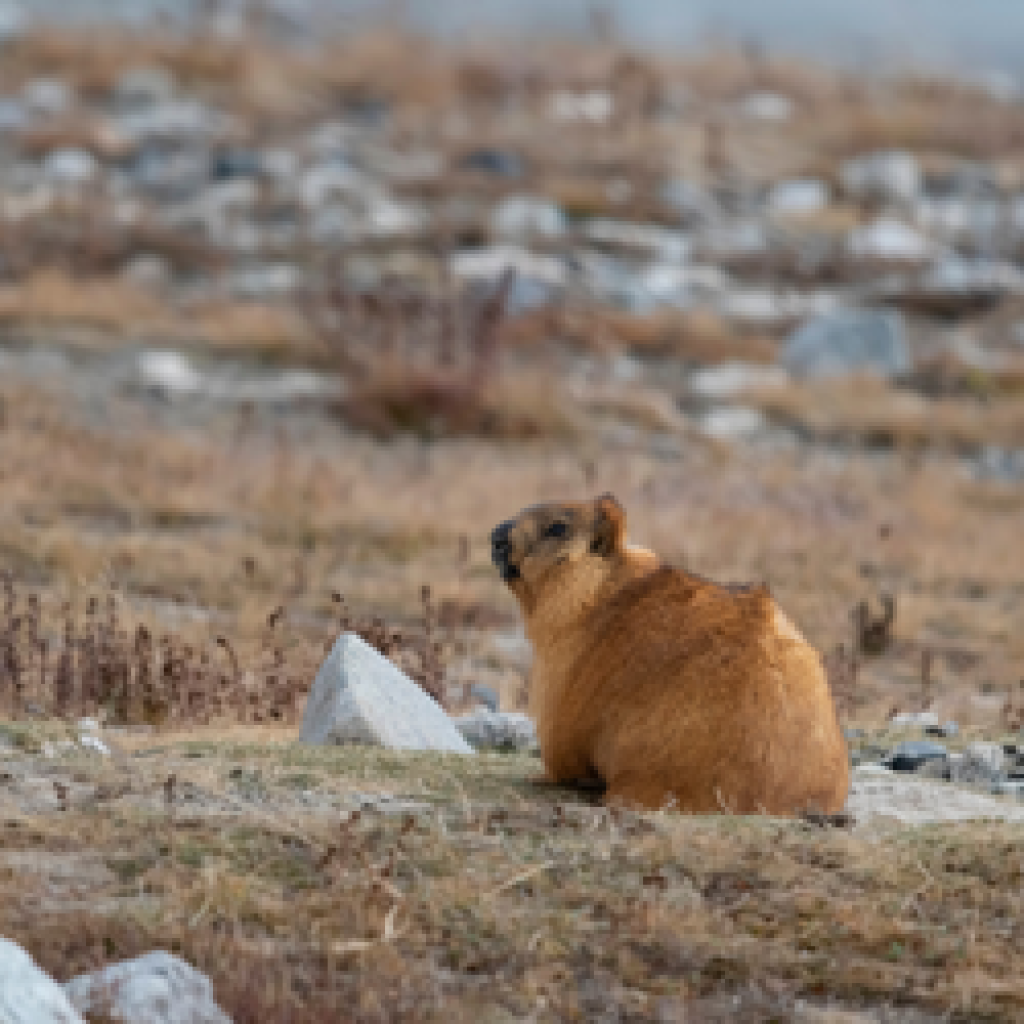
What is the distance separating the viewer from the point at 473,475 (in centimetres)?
1392

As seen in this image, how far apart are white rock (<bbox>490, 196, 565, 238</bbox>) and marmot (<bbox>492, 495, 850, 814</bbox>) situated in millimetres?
18473

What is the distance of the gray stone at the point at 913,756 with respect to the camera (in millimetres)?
6555

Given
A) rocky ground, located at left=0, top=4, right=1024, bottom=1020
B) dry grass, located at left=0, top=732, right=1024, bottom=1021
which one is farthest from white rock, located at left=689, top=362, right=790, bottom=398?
dry grass, located at left=0, top=732, right=1024, bottom=1021

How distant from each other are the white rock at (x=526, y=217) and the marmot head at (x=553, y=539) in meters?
18.4

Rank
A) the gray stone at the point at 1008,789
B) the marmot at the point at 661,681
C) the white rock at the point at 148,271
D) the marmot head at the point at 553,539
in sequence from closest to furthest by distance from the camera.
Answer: the marmot at the point at 661,681 → the marmot head at the point at 553,539 → the gray stone at the point at 1008,789 → the white rock at the point at 148,271

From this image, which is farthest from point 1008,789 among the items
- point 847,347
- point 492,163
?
point 492,163

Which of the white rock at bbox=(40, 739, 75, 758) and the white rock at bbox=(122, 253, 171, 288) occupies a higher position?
the white rock at bbox=(122, 253, 171, 288)

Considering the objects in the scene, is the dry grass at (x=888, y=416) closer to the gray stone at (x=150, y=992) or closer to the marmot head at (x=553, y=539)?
the marmot head at (x=553, y=539)

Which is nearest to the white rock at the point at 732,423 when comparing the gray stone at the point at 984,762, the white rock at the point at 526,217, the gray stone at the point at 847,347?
the gray stone at the point at 847,347

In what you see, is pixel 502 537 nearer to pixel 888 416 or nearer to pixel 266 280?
pixel 888 416

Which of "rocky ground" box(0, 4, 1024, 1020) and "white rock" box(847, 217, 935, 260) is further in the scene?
"white rock" box(847, 217, 935, 260)

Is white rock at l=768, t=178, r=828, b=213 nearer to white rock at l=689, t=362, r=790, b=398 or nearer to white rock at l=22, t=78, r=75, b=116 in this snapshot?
white rock at l=689, t=362, r=790, b=398

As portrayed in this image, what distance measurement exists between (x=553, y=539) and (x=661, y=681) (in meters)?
0.60

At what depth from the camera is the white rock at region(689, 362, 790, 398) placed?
1881 centimetres
